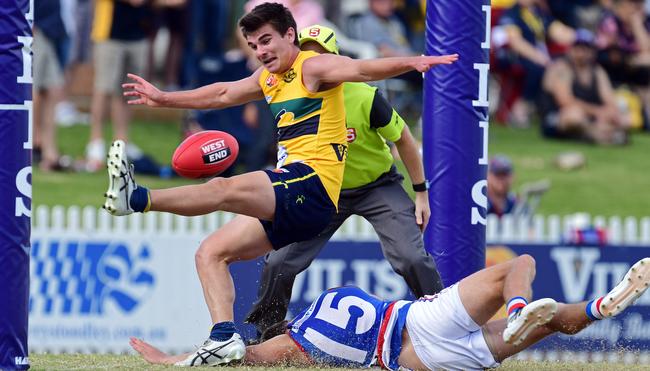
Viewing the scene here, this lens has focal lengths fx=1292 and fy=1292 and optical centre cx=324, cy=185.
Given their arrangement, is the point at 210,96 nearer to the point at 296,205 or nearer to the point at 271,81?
the point at 271,81

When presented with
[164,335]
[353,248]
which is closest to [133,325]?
[164,335]

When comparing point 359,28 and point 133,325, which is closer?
point 133,325

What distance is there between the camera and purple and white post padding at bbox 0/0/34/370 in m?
6.54

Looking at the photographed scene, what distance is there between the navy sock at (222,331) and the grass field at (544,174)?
666 centimetres

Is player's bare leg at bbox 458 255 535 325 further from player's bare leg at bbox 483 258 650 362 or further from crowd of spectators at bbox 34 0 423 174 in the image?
crowd of spectators at bbox 34 0 423 174

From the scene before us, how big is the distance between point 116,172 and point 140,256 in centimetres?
506

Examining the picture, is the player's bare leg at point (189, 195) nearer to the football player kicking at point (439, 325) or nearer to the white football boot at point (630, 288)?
the football player kicking at point (439, 325)

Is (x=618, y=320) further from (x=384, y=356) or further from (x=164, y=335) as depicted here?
(x=384, y=356)

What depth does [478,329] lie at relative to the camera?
22.4 ft

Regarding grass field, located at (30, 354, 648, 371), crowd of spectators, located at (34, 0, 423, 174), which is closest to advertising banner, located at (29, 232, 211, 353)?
crowd of spectators, located at (34, 0, 423, 174)

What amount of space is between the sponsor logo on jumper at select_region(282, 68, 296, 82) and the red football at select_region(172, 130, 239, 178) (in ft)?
1.59

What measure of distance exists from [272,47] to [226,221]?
16.5ft

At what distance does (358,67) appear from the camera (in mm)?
6945

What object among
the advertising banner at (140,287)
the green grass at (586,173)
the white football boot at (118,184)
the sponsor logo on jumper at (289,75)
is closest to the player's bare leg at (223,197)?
the white football boot at (118,184)
